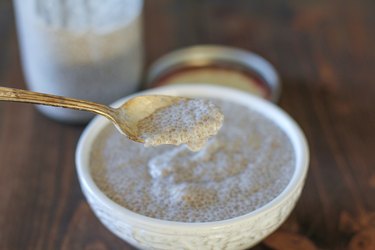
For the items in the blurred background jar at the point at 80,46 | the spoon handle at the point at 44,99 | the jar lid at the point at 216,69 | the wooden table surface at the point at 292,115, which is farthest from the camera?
the jar lid at the point at 216,69

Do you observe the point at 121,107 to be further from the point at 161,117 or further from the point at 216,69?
the point at 216,69

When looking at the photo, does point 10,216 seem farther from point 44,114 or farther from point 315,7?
point 315,7

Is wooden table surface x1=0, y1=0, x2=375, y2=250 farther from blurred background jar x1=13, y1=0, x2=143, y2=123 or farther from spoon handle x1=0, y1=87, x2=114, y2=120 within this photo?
spoon handle x1=0, y1=87, x2=114, y2=120

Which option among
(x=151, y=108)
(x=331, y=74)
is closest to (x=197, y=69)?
(x=331, y=74)

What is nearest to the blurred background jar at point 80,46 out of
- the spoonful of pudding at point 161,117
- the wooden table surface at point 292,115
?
the wooden table surface at point 292,115

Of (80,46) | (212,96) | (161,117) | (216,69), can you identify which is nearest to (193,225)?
(161,117)

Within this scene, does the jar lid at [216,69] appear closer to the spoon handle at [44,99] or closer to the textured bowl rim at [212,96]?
the textured bowl rim at [212,96]
